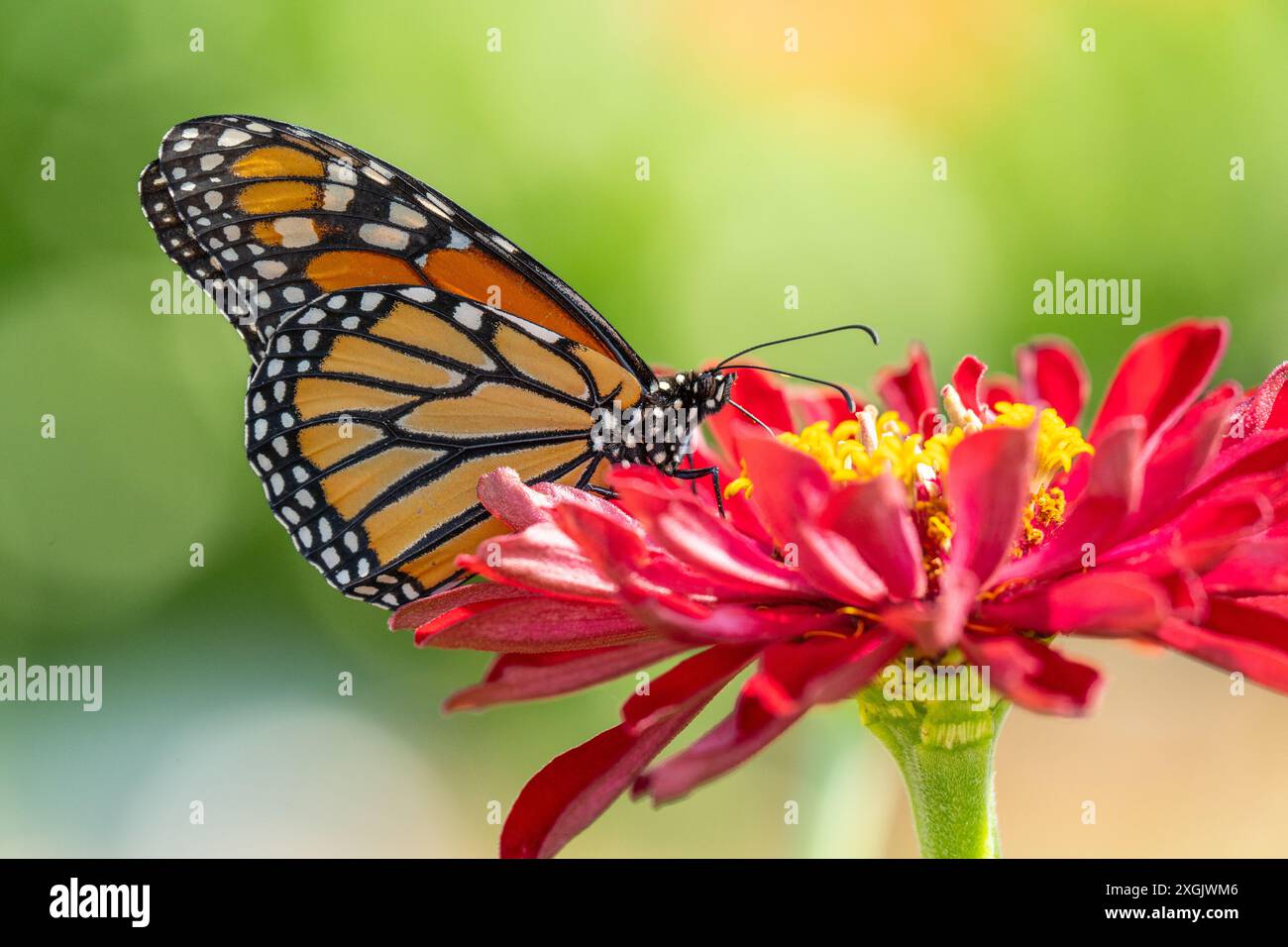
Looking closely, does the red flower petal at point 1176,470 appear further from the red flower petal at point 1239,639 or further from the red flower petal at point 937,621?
the red flower petal at point 937,621

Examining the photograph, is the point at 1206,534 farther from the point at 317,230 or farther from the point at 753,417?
the point at 317,230

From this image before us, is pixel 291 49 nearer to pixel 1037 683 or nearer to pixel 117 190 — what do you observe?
pixel 117 190

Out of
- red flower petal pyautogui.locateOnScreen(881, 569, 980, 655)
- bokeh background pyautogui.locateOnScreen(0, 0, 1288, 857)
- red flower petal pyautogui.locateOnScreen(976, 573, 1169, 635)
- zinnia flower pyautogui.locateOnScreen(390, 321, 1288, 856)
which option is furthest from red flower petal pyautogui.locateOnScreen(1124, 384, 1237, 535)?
bokeh background pyautogui.locateOnScreen(0, 0, 1288, 857)

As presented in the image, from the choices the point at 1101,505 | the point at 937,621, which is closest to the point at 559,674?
the point at 937,621

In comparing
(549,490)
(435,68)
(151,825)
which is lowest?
(151,825)

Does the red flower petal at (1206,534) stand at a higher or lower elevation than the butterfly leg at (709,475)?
lower

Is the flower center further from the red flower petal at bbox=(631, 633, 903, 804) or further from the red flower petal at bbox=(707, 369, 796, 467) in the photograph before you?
the red flower petal at bbox=(631, 633, 903, 804)

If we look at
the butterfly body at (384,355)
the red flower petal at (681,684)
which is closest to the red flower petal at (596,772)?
the red flower petal at (681,684)

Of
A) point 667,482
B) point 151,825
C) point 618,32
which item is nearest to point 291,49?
point 618,32
